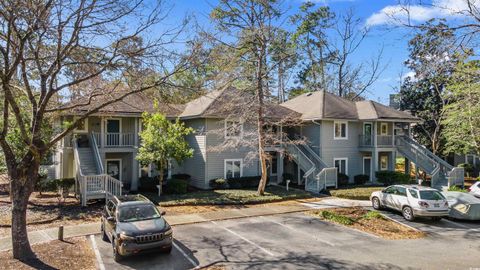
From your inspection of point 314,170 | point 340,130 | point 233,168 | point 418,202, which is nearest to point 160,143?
point 233,168

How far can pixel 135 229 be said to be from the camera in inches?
409

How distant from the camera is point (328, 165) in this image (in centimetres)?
2738

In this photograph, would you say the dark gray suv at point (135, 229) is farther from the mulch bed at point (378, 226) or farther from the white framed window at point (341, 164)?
the white framed window at point (341, 164)

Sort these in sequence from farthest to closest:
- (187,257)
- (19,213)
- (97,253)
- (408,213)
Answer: (408,213), (97,253), (187,257), (19,213)

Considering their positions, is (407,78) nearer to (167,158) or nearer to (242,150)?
(242,150)

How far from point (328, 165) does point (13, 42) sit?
22.8 meters

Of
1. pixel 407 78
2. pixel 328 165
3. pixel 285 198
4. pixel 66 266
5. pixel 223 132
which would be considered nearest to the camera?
Answer: pixel 66 266

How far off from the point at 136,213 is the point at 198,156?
44.4 ft

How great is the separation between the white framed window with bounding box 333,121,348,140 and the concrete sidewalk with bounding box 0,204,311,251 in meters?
10.2

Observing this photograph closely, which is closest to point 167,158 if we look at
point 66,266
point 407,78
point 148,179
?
point 148,179

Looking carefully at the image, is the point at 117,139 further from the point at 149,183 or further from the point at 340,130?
the point at 340,130

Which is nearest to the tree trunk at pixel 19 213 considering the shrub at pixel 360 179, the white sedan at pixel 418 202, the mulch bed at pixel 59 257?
the mulch bed at pixel 59 257

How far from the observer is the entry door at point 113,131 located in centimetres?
2295

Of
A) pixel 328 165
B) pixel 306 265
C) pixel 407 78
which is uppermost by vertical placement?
pixel 407 78
